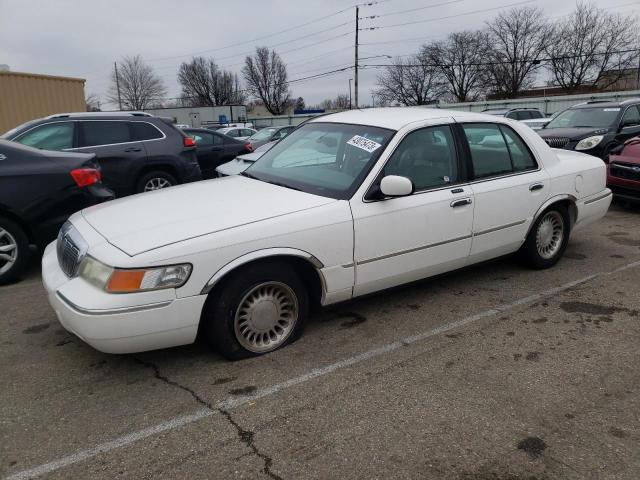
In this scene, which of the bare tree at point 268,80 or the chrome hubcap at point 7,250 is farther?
the bare tree at point 268,80

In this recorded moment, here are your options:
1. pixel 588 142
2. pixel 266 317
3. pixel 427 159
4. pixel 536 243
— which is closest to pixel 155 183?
pixel 427 159

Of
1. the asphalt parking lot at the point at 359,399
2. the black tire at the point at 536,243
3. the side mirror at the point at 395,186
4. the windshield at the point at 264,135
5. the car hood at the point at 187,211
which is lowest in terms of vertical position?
the asphalt parking lot at the point at 359,399

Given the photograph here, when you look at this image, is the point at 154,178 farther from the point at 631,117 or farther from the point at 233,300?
the point at 631,117

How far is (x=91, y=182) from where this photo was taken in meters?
5.38

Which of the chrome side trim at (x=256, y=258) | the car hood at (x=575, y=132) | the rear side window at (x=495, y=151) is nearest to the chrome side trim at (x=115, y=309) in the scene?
the chrome side trim at (x=256, y=258)

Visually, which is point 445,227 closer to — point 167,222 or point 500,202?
point 500,202

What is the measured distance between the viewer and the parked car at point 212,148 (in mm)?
11734

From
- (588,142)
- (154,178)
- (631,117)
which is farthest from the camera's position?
(631,117)

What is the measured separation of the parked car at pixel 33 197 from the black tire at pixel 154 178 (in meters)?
2.46

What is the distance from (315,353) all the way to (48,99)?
14.5 metres

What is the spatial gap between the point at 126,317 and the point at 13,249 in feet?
9.22

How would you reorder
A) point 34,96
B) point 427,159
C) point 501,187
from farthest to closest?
1. point 34,96
2. point 501,187
3. point 427,159

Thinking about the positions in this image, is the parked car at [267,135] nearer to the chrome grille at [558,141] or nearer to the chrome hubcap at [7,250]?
the chrome grille at [558,141]

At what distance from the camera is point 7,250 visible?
497 centimetres
